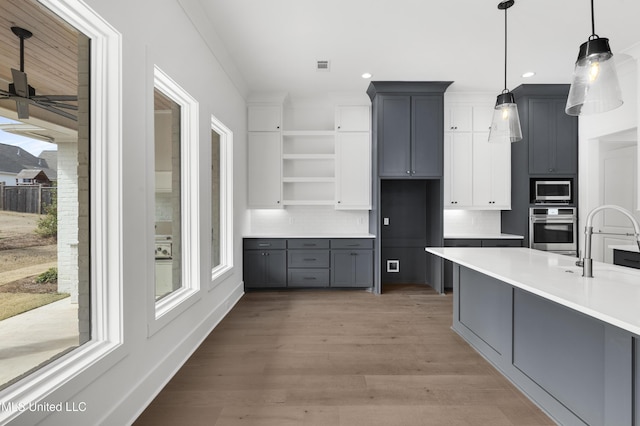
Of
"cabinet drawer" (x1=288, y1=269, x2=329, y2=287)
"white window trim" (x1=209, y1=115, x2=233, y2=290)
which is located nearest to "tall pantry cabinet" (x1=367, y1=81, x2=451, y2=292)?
"cabinet drawer" (x1=288, y1=269, x2=329, y2=287)

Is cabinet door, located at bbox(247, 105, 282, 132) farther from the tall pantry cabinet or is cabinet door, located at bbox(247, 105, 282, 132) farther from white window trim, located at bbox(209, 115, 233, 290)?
the tall pantry cabinet

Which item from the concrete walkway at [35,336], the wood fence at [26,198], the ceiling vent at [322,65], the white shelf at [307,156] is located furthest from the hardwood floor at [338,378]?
the ceiling vent at [322,65]

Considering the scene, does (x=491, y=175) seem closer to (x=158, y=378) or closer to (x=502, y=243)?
(x=502, y=243)

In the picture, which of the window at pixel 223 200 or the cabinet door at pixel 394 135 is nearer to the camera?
the window at pixel 223 200

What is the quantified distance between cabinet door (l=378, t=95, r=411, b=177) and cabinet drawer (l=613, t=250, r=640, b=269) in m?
2.54

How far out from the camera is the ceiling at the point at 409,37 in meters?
2.85

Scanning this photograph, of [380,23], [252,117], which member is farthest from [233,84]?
[380,23]

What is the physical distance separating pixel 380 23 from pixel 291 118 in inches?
94.9

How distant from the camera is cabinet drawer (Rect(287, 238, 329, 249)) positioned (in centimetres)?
476

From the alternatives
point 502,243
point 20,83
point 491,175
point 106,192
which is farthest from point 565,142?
point 20,83

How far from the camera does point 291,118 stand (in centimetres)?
523

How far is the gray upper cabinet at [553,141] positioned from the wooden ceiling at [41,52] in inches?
202

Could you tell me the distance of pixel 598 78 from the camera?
1.72m

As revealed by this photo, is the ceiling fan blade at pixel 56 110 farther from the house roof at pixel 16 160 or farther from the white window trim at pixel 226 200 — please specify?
the white window trim at pixel 226 200
